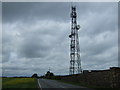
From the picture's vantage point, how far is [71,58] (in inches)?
2206

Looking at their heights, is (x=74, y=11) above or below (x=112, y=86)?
above

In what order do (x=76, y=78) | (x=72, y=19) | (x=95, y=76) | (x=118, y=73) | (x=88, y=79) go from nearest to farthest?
(x=118, y=73), (x=95, y=76), (x=88, y=79), (x=76, y=78), (x=72, y=19)

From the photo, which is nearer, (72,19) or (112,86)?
(112,86)

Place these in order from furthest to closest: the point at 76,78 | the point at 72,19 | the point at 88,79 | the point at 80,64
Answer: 1. the point at 72,19
2. the point at 80,64
3. the point at 76,78
4. the point at 88,79

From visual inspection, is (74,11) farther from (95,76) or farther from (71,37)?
(95,76)

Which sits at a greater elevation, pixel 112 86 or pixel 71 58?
pixel 71 58

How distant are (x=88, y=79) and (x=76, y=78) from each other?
37.1 feet

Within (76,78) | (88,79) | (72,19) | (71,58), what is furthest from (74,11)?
(88,79)

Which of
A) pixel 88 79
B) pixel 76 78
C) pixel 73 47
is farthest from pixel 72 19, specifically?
pixel 88 79

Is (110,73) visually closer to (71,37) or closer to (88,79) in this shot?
(88,79)

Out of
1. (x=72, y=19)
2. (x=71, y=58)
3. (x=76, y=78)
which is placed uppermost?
(x=72, y=19)

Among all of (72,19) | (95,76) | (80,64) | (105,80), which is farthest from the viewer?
(72,19)

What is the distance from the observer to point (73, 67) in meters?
55.6

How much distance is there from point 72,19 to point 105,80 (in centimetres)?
3144
